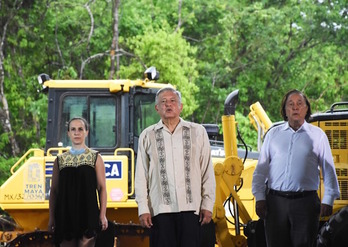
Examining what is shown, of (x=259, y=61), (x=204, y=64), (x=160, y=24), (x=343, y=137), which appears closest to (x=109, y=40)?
(x=160, y=24)

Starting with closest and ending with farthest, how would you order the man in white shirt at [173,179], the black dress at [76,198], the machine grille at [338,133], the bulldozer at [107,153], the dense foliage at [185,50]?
1. the man in white shirt at [173,179]
2. the black dress at [76,198]
3. the machine grille at [338,133]
4. the bulldozer at [107,153]
5. the dense foliage at [185,50]

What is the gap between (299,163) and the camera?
35.9ft

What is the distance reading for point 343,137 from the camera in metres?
13.8

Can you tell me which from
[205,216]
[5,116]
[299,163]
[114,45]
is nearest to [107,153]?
[299,163]

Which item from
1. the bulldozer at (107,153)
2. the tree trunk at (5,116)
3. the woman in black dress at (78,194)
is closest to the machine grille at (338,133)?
the bulldozer at (107,153)

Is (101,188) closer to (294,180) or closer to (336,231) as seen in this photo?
(294,180)

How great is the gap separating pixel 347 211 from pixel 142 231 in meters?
5.43

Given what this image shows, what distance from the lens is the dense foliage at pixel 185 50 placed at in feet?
120

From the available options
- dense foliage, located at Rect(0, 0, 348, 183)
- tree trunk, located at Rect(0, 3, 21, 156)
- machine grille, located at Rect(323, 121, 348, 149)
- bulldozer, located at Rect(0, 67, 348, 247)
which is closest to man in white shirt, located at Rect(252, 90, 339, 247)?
machine grille, located at Rect(323, 121, 348, 149)

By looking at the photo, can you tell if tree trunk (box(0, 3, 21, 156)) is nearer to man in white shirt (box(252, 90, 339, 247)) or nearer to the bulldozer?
the bulldozer

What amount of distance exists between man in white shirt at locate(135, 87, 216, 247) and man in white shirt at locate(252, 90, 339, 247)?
74 centimetres

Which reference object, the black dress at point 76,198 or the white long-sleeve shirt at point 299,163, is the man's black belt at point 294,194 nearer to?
the white long-sleeve shirt at point 299,163

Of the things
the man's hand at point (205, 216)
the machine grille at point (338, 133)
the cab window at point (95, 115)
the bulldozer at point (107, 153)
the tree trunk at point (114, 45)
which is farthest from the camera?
the tree trunk at point (114, 45)

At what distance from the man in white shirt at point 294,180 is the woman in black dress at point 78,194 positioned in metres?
1.48
